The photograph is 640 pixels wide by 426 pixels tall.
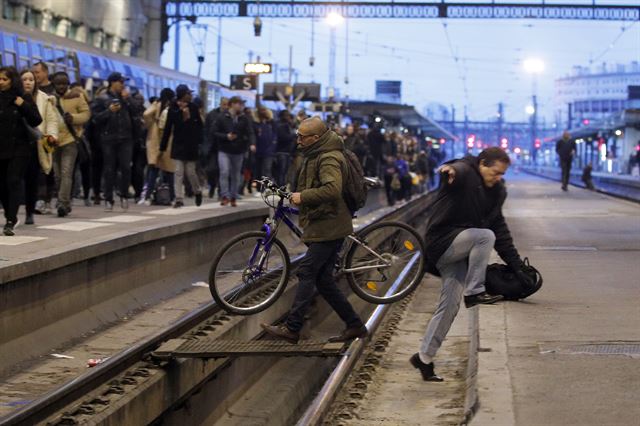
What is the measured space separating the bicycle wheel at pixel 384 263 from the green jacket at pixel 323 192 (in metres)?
2.15

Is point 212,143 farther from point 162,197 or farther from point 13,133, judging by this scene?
point 13,133

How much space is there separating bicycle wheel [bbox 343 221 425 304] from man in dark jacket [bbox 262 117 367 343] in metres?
1.97

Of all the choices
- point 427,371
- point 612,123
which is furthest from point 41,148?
point 612,123

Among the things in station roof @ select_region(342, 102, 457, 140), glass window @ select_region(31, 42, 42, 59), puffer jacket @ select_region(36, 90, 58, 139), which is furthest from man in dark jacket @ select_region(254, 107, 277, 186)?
station roof @ select_region(342, 102, 457, 140)

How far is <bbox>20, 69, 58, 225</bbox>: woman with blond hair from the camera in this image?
1650 cm

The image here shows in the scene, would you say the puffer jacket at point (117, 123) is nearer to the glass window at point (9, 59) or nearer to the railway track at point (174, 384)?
the railway track at point (174, 384)

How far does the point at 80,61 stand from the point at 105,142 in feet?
48.8

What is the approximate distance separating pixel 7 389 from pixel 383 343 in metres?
4.80

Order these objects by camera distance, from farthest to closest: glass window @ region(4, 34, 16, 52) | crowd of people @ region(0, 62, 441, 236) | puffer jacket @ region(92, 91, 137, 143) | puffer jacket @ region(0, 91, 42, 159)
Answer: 1. glass window @ region(4, 34, 16, 52)
2. puffer jacket @ region(92, 91, 137, 143)
3. crowd of people @ region(0, 62, 441, 236)
4. puffer jacket @ region(0, 91, 42, 159)

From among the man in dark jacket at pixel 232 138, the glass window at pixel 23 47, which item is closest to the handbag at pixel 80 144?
the man in dark jacket at pixel 232 138

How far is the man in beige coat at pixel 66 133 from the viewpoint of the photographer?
1847 centimetres

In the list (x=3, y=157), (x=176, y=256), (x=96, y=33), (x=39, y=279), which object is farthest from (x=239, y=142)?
(x=96, y=33)

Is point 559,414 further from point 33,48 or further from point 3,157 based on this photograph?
point 33,48

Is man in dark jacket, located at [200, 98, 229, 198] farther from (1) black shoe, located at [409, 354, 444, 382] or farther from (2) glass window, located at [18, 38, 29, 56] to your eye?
(1) black shoe, located at [409, 354, 444, 382]
